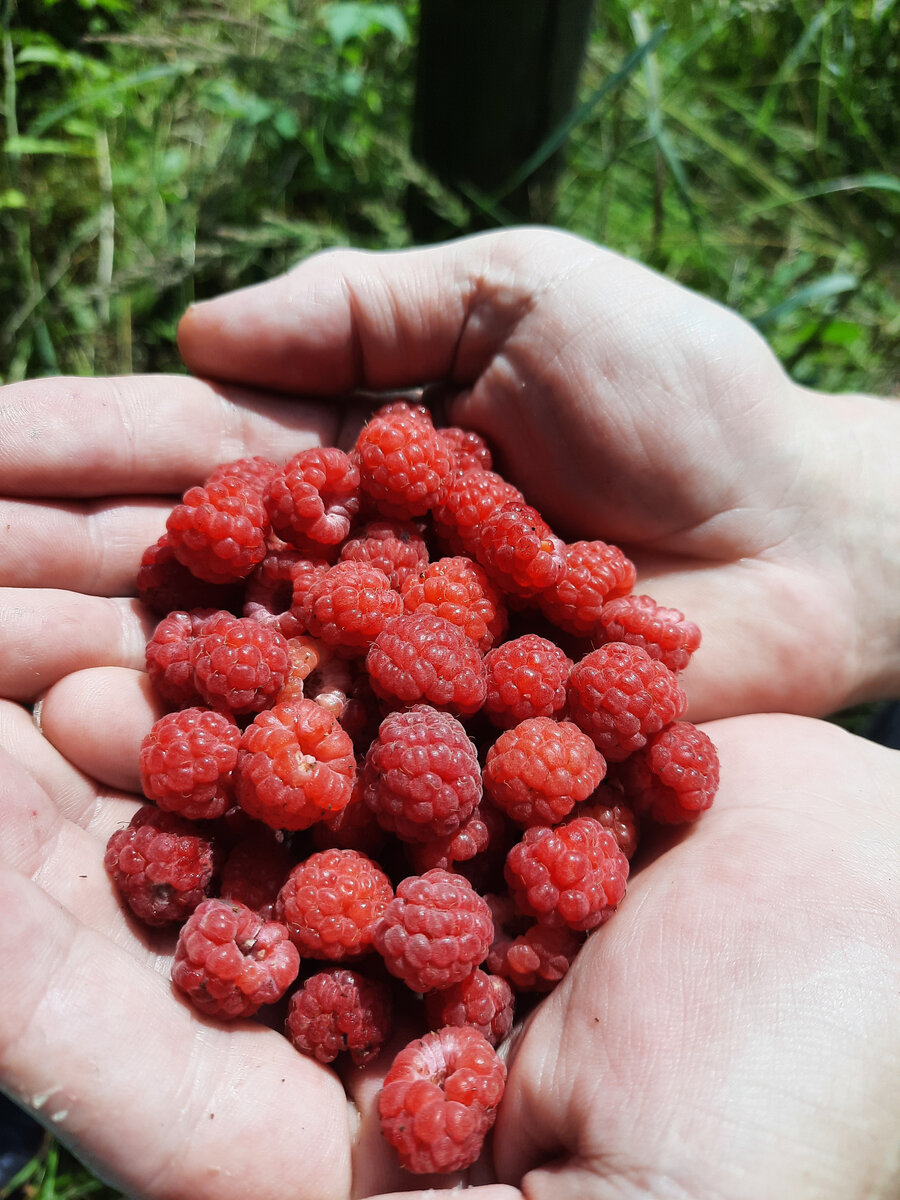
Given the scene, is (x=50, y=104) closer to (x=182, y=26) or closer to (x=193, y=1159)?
(x=182, y=26)

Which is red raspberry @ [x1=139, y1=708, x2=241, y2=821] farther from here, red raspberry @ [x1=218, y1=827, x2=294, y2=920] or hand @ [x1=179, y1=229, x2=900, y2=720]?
hand @ [x1=179, y1=229, x2=900, y2=720]

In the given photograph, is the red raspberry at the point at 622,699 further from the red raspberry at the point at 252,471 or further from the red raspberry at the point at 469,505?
the red raspberry at the point at 252,471

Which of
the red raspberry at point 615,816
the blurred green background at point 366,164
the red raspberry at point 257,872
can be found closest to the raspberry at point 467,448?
the red raspberry at point 615,816

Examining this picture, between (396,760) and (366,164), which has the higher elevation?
(366,164)

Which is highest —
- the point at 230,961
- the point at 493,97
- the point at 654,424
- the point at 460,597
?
the point at 493,97

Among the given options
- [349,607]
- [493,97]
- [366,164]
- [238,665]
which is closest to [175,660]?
[238,665]

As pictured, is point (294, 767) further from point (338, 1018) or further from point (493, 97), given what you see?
point (493, 97)

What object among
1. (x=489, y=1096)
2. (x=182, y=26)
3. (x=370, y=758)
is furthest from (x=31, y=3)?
(x=489, y=1096)
